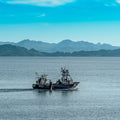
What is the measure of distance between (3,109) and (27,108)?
15.4 feet

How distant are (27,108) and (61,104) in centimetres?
927

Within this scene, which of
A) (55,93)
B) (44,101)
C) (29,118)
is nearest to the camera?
(29,118)

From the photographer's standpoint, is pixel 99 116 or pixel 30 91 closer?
pixel 99 116

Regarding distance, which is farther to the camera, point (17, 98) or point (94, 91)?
point (94, 91)

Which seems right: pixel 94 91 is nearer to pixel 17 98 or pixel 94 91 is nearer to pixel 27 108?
pixel 17 98

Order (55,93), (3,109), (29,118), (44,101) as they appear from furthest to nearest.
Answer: (55,93), (44,101), (3,109), (29,118)

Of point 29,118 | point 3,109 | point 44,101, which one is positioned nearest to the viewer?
point 29,118

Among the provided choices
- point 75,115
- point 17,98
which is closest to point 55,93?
point 17,98

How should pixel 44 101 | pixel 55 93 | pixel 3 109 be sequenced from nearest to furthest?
pixel 3 109, pixel 44 101, pixel 55 93

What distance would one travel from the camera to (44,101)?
3423 inches

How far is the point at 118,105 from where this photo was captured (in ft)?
264

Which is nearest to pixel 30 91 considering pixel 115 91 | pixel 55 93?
pixel 55 93

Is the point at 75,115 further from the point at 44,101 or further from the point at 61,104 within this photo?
the point at 44,101

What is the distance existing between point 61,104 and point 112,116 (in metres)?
16.1
